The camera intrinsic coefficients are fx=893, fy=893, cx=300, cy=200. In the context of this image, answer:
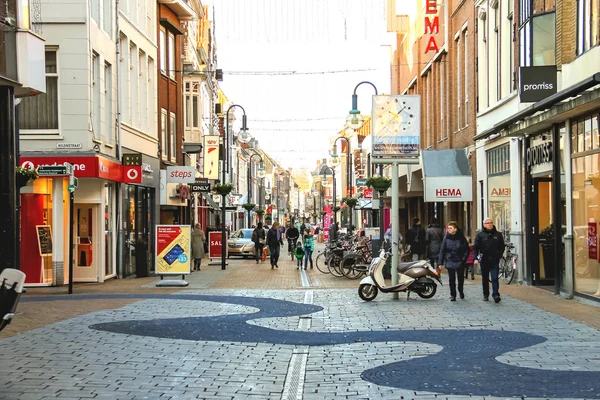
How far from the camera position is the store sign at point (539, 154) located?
766 inches

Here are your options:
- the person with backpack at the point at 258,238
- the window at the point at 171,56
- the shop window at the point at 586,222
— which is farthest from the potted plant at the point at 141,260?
the shop window at the point at 586,222

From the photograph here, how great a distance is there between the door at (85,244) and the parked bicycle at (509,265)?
10951 millimetres

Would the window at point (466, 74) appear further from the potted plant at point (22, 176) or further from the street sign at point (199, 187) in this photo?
the potted plant at point (22, 176)

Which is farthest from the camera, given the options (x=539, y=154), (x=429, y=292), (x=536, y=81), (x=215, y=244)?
(x=215, y=244)

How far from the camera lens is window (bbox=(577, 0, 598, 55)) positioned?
1598 centimetres

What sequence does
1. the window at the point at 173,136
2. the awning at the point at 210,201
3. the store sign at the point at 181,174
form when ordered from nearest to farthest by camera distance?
the store sign at the point at 181,174, the window at the point at 173,136, the awning at the point at 210,201

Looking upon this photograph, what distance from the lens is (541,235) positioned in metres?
21.2

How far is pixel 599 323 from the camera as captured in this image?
13.2 metres

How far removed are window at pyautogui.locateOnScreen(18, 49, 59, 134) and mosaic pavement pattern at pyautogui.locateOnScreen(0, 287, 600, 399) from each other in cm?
877

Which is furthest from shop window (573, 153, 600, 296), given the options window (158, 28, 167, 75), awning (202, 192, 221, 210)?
awning (202, 192, 221, 210)

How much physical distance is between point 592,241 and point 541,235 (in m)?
4.70

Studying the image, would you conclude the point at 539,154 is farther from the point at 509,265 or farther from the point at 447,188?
the point at 447,188

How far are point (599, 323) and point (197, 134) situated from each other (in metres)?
32.5

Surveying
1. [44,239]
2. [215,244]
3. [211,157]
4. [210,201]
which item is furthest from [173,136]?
[210,201]
